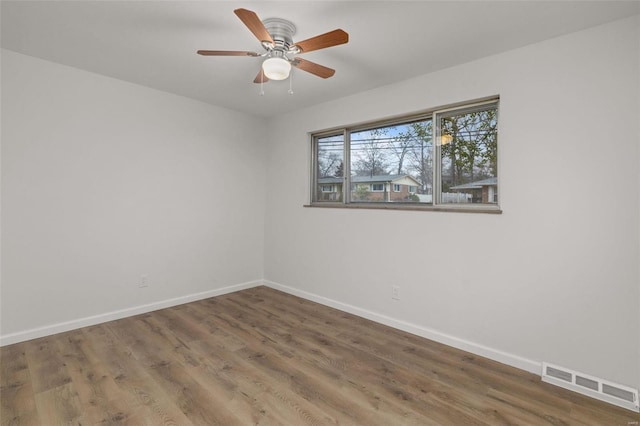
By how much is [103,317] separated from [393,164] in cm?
330

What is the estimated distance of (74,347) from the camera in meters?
2.53

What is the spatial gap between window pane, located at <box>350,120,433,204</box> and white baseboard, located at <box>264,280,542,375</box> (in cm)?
120

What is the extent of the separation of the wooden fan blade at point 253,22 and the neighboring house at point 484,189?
198cm

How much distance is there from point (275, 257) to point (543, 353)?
3.09 m

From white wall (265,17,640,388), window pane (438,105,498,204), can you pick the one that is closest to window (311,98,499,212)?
window pane (438,105,498,204)

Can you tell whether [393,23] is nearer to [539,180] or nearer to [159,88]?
[539,180]

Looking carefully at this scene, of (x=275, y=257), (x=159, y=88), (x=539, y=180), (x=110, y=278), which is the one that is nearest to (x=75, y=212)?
(x=110, y=278)

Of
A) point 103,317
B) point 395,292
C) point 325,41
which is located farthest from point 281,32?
point 103,317

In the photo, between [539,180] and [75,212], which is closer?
[539,180]

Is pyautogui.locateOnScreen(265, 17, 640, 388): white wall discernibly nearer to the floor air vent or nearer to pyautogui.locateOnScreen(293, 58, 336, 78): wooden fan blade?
the floor air vent

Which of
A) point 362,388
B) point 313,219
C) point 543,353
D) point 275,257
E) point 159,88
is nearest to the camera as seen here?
point 362,388

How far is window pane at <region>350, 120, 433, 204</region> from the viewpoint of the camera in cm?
301

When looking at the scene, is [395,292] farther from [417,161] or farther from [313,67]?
[313,67]

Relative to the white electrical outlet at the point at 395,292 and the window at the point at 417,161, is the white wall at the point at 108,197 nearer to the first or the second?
the window at the point at 417,161
